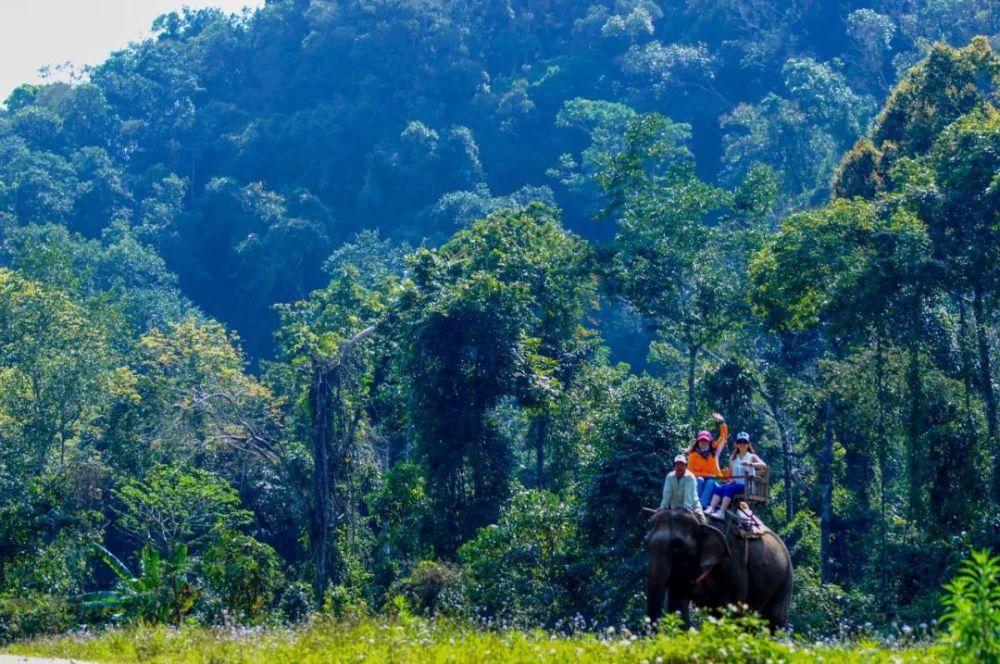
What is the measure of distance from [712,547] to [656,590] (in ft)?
2.48

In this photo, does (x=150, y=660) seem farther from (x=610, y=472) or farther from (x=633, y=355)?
(x=633, y=355)

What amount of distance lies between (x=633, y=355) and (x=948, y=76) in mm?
27967

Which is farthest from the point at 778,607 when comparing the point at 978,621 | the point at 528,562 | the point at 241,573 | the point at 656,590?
the point at 241,573

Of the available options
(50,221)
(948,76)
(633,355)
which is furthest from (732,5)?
(948,76)

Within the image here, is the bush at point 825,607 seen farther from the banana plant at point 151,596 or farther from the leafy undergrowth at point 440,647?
the banana plant at point 151,596

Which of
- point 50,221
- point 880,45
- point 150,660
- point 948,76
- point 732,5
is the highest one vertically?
point 732,5

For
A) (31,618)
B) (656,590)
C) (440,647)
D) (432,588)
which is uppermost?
(656,590)

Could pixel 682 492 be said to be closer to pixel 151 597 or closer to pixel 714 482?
pixel 714 482

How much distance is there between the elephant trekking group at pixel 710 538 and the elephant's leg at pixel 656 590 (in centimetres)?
1

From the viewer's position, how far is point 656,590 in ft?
43.3

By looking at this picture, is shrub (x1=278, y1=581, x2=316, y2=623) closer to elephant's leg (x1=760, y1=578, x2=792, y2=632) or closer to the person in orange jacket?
elephant's leg (x1=760, y1=578, x2=792, y2=632)

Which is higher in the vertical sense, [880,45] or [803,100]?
[880,45]

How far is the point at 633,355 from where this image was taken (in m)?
56.8

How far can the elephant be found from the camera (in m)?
13.2
